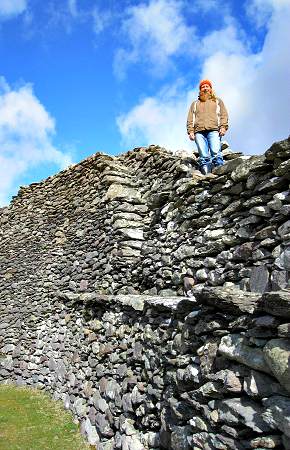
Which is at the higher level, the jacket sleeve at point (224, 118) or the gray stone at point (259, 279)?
the jacket sleeve at point (224, 118)

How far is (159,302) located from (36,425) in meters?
6.05

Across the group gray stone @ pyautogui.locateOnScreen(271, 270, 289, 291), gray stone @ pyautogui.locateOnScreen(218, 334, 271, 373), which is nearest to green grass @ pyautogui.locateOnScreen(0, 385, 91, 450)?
gray stone @ pyautogui.locateOnScreen(218, 334, 271, 373)

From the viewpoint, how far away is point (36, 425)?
9.97 m

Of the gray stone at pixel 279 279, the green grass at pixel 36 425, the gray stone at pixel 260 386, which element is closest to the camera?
the gray stone at pixel 260 386

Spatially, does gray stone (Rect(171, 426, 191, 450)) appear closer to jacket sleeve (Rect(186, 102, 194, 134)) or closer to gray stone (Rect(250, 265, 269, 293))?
gray stone (Rect(250, 265, 269, 293))

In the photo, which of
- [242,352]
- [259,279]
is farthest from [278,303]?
[259,279]

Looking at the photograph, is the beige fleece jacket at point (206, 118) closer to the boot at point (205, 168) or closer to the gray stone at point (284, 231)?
the boot at point (205, 168)

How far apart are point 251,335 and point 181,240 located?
391 centimetres

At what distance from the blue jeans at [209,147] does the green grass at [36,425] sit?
6696 mm

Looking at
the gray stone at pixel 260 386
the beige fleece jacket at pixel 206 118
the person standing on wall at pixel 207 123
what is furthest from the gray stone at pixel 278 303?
the beige fleece jacket at pixel 206 118

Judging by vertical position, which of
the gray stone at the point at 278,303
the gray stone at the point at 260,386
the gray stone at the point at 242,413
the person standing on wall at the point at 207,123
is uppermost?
the person standing on wall at the point at 207,123

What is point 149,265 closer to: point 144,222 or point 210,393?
point 144,222

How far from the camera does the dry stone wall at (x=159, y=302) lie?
387 cm

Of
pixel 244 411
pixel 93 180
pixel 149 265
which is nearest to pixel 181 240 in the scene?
pixel 149 265
